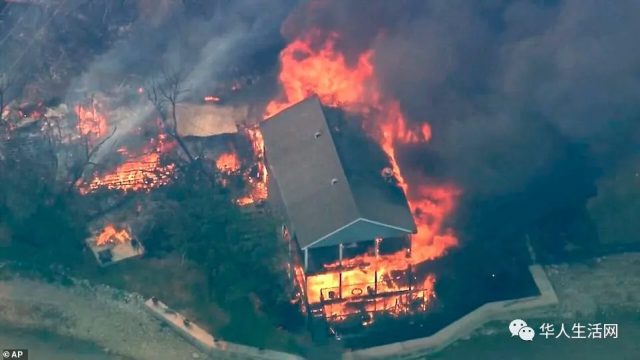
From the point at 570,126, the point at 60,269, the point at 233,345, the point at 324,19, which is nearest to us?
the point at 233,345

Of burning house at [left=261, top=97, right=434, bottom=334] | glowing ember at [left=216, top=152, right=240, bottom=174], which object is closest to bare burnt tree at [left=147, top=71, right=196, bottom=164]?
glowing ember at [left=216, top=152, right=240, bottom=174]

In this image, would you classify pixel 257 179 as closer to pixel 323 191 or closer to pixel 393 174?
pixel 323 191

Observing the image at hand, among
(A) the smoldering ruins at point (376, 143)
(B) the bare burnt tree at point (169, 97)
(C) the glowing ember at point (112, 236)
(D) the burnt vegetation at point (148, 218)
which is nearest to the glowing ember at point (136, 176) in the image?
(A) the smoldering ruins at point (376, 143)

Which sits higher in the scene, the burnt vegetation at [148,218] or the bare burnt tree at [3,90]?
the bare burnt tree at [3,90]

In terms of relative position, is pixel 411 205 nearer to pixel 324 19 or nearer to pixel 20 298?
pixel 324 19

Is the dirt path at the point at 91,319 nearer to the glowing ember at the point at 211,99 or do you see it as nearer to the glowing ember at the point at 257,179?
the glowing ember at the point at 257,179

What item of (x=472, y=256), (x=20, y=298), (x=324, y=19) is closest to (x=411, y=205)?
(x=472, y=256)
